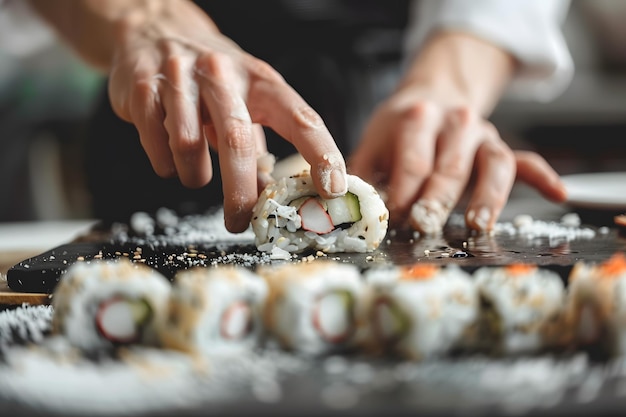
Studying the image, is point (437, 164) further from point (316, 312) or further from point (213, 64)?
point (316, 312)

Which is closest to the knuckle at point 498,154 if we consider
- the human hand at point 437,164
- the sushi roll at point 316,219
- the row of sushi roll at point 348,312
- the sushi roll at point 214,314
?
the human hand at point 437,164

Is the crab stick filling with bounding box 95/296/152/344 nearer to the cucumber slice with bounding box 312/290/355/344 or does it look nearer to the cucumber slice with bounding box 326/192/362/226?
the cucumber slice with bounding box 312/290/355/344

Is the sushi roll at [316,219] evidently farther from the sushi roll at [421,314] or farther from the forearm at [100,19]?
the forearm at [100,19]

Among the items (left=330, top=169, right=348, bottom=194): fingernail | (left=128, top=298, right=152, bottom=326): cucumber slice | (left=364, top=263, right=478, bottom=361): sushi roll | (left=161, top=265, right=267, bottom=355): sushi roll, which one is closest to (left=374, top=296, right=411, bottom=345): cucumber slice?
(left=364, top=263, right=478, bottom=361): sushi roll

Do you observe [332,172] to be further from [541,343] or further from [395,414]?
[395,414]

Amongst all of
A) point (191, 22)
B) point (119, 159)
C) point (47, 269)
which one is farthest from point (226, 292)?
point (119, 159)

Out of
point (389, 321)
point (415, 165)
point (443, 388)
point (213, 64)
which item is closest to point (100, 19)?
point (213, 64)
